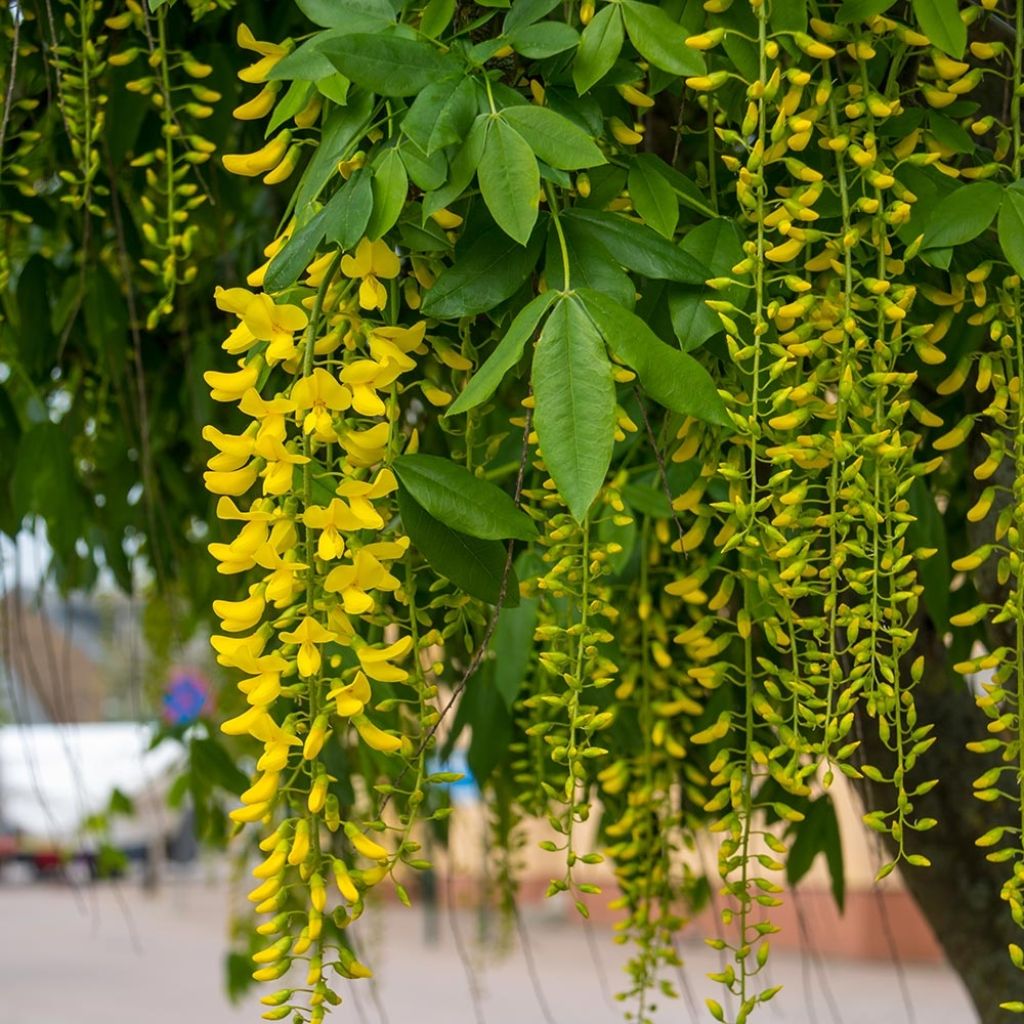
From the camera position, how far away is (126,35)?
1.13 meters

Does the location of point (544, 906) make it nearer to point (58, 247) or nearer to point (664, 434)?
point (58, 247)

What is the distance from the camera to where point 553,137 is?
0.66 meters

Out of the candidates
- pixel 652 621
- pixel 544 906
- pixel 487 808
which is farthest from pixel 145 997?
pixel 652 621

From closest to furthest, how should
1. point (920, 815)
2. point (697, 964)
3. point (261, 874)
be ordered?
point (261, 874)
point (920, 815)
point (697, 964)

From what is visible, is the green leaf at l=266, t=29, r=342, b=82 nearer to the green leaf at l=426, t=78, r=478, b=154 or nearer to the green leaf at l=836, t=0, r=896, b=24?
the green leaf at l=426, t=78, r=478, b=154

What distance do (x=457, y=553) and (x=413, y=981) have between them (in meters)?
7.11

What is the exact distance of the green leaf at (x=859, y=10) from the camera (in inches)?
27.8

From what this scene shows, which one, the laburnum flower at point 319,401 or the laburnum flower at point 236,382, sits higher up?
the laburnum flower at point 236,382

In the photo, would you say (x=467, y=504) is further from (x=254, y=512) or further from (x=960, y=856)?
(x=960, y=856)

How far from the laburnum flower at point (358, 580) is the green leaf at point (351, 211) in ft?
0.43

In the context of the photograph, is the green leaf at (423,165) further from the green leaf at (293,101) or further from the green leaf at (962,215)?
the green leaf at (962,215)

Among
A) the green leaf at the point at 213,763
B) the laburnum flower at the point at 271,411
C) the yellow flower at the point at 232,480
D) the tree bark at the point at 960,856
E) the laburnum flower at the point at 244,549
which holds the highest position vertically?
the laburnum flower at the point at 271,411

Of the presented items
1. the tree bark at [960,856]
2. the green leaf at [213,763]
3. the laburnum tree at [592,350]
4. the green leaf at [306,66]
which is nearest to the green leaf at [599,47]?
the laburnum tree at [592,350]

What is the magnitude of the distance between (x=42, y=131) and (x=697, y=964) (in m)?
5.40
